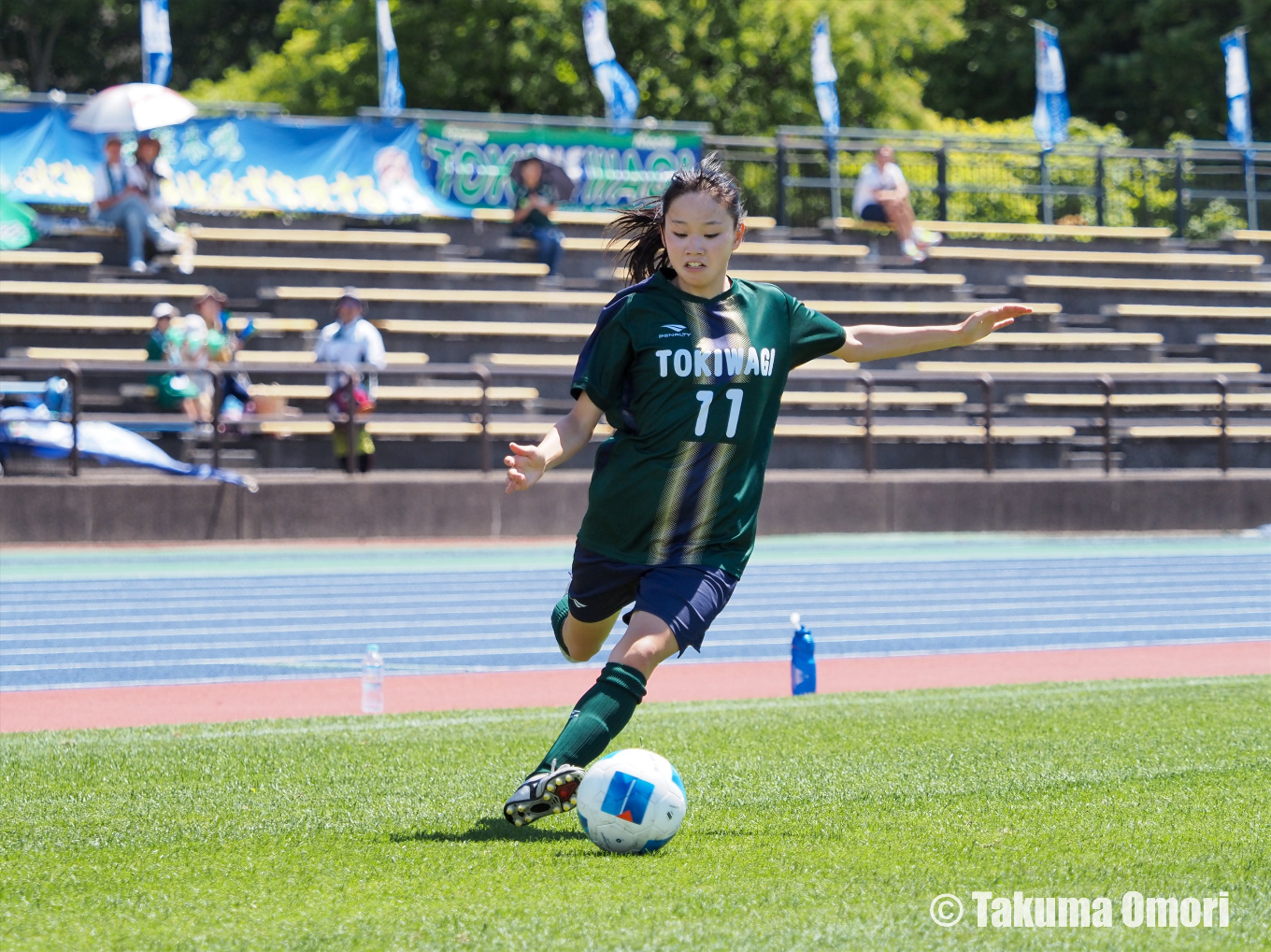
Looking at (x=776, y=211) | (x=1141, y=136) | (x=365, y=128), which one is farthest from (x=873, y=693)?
(x=1141, y=136)

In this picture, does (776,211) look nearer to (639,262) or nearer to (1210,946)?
(639,262)

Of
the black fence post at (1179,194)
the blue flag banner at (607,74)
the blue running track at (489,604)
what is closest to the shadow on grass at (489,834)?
the blue running track at (489,604)

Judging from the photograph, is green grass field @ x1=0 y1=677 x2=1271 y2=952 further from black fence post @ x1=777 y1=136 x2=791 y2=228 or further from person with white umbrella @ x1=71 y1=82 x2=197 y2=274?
black fence post @ x1=777 y1=136 x2=791 y2=228

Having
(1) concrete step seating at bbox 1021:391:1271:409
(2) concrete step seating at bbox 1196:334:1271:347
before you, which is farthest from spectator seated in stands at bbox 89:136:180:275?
(2) concrete step seating at bbox 1196:334:1271:347

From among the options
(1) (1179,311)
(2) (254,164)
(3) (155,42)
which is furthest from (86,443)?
(1) (1179,311)

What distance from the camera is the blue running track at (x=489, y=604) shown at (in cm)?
1066

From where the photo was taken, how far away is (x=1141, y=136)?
4419 cm

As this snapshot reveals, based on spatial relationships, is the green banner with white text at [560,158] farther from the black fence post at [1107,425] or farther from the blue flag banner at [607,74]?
the black fence post at [1107,425]

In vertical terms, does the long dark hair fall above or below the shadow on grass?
above

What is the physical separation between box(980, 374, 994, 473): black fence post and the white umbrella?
10.0m

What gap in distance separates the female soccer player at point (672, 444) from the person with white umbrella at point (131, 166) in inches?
632

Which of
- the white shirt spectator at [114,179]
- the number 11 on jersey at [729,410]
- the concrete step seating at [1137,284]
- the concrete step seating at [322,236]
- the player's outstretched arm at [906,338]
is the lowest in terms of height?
the number 11 on jersey at [729,410]

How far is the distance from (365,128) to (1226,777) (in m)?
19.0

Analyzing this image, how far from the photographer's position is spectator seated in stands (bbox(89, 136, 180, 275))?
21.0 meters
